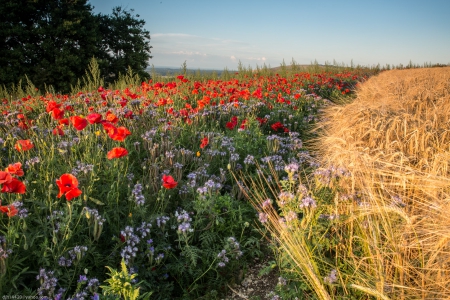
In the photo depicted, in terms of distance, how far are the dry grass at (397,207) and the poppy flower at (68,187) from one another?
1.64m

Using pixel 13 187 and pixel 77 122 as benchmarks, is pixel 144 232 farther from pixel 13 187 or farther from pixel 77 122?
pixel 77 122

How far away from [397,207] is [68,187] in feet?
7.48

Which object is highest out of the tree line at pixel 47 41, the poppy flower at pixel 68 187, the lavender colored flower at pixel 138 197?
the tree line at pixel 47 41

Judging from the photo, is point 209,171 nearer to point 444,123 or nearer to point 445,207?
point 445,207

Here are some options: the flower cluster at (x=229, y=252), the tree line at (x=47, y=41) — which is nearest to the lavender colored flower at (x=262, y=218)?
the flower cluster at (x=229, y=252)

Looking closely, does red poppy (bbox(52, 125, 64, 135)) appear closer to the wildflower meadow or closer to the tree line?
the wildflower meadow

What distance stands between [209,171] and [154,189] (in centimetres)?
82

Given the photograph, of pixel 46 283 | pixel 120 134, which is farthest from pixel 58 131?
pixel 46 283

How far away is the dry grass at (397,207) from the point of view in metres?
1.97

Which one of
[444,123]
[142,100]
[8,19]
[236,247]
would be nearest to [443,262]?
[236,247]

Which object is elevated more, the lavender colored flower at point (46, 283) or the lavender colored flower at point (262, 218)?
the lavender colored flower at point (262, 218)

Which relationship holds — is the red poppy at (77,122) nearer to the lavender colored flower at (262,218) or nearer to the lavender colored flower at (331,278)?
the lavender colored flower at (262,218)

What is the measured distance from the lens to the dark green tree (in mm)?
20375

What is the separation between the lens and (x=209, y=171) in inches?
139
